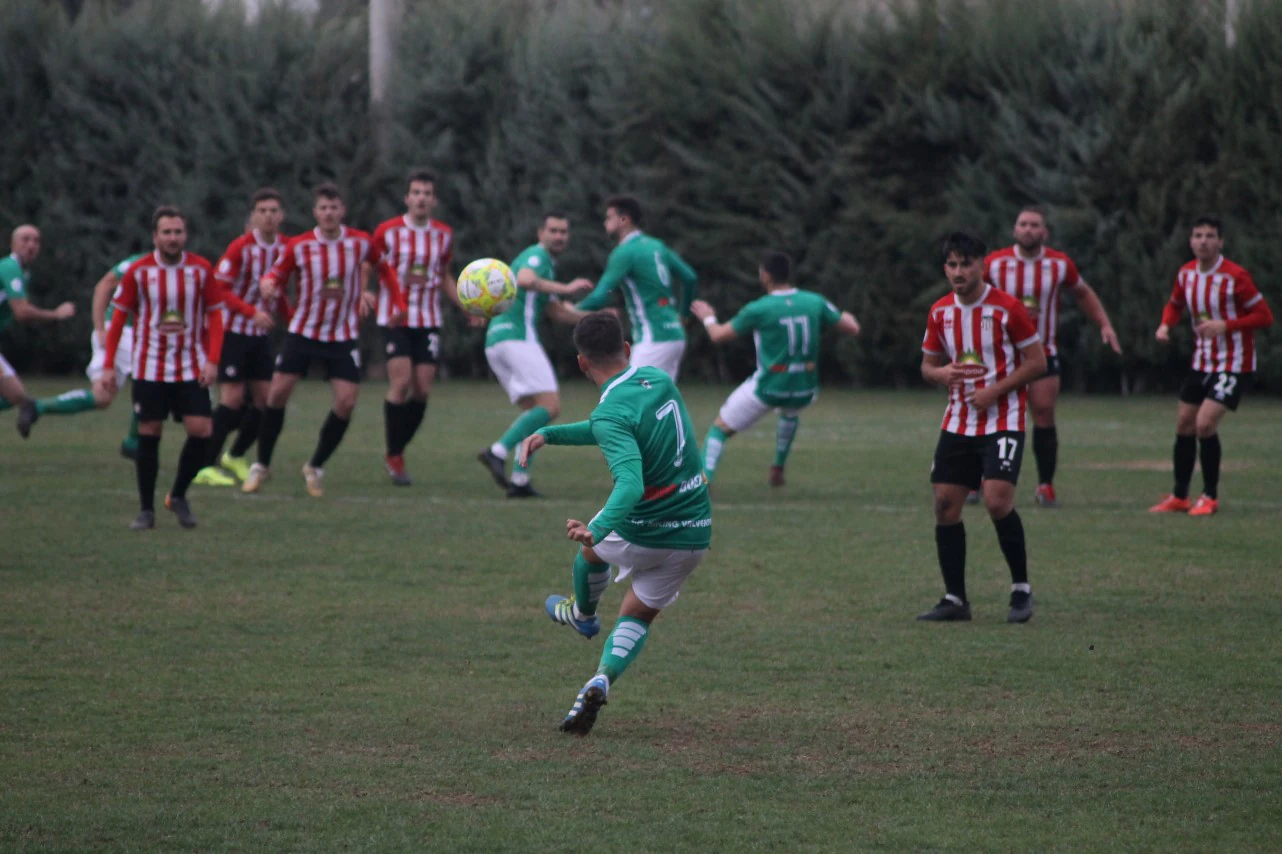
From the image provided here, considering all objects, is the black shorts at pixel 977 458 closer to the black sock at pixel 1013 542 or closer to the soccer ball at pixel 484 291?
the black sock at pixel 1013 542

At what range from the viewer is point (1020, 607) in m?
7.60

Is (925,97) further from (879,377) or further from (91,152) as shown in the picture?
(91,152)

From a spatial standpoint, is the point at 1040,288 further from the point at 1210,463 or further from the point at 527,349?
the point at 527,349

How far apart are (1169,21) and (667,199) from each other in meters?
7.62

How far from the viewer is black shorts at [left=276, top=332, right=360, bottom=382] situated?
12.0 m

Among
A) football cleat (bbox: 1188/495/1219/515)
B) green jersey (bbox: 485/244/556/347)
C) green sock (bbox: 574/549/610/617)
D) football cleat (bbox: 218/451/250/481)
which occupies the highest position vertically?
Result: green jersey (bbox: 485/244/556/347)

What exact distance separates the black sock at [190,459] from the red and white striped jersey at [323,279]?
1975 millimetres

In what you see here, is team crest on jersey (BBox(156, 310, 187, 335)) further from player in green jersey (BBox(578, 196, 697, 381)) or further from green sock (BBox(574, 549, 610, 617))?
green sock (BBox(574, 549, 610, 617))

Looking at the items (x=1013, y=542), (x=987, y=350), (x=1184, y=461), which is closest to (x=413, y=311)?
(x=1184, y=461)

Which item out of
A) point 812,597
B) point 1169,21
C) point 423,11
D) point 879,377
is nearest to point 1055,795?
point 812,597

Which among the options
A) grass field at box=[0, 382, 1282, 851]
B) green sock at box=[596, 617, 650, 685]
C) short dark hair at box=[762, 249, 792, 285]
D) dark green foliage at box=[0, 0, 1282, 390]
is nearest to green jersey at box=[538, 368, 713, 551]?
green sock at box=[596, 617, 650, 685]

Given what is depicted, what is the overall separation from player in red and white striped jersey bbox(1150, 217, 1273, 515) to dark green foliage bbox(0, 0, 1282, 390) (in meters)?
9.95

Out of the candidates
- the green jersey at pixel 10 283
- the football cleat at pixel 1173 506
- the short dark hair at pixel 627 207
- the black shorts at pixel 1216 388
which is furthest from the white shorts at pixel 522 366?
the black shorts at pixel 1216 388

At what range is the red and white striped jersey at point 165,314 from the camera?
9.93m
